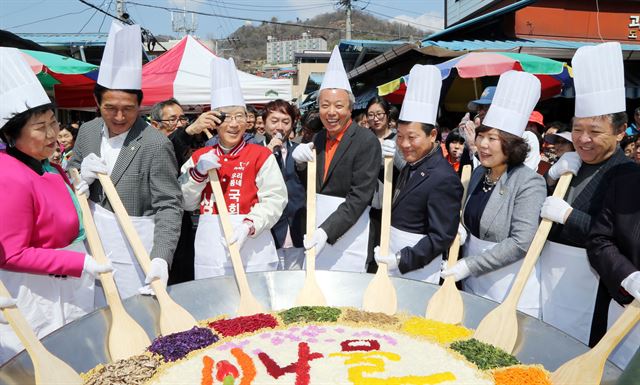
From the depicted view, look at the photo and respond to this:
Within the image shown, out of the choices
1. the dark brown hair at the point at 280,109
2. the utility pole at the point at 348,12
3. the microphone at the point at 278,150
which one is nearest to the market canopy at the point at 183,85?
the dark brown hair at the point at 280,109

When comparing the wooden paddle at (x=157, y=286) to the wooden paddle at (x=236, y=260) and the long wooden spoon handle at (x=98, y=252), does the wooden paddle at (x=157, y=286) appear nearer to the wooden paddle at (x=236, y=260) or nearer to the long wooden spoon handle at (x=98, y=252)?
the long wooden spoon handle at (x=98, y=252)

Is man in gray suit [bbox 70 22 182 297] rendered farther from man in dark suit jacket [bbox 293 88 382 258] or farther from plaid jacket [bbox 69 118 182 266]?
man in dark suit jacket [bbox 293 88 382 258]

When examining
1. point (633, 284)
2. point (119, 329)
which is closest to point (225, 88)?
point (119, 329)

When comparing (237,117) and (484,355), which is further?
(237,117)

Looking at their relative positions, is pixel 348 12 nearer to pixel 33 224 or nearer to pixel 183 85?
pixel 183 85

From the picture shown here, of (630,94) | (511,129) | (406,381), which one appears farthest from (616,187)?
(630,94)

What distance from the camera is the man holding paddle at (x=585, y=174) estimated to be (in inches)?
82.8

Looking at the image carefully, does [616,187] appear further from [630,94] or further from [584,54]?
[630,94]

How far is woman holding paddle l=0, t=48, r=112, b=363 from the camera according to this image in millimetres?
1922

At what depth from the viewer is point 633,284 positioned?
1703 mm

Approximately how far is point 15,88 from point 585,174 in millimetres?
2589

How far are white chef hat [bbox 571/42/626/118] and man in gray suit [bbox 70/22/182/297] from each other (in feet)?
6.67


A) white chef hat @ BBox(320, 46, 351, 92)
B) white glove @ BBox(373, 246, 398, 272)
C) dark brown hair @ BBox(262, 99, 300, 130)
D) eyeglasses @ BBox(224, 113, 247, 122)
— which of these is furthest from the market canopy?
white glove @ BBox(373, 246, 398, 272)

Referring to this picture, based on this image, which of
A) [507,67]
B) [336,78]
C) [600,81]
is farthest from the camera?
[507,67]
